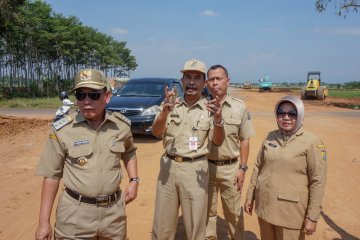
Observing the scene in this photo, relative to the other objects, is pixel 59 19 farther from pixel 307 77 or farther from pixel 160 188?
pixel 160 188

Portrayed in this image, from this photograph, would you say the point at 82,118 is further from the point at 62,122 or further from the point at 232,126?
the point at 232,126

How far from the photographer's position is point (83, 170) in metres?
2.24

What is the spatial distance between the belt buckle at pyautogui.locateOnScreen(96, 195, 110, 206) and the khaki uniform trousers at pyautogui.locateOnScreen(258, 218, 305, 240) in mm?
1352

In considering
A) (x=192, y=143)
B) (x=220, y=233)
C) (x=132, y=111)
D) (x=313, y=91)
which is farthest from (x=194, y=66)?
(x=313, y=91)

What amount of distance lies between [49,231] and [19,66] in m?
36.7

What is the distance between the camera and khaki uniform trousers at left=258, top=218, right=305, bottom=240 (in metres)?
2.67

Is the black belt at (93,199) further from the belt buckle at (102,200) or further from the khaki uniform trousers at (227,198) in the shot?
the khaki uniform trousers at (227,198)

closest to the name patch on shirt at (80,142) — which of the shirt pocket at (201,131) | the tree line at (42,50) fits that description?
the shirt pocket at (201,131)

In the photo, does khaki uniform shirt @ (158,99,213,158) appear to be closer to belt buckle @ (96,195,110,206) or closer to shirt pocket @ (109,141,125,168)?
shirt pocket @ (109,141,125,168)

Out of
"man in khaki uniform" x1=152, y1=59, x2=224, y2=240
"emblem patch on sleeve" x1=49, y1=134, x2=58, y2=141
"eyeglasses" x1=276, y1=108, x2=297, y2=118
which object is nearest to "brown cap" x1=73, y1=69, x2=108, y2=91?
"emblem patch on sleeve" x1=49, y1=134, x2=58, y2=141

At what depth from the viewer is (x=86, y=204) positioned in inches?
88.4

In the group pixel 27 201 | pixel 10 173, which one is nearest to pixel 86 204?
pixel 27 201

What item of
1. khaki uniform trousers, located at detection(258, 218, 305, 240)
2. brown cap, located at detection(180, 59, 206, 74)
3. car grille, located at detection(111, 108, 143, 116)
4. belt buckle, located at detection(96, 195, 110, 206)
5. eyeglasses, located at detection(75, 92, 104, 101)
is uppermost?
brown cap, located at detection(180, 59, 206, 74)

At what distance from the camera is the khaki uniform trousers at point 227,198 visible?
3.34 m
